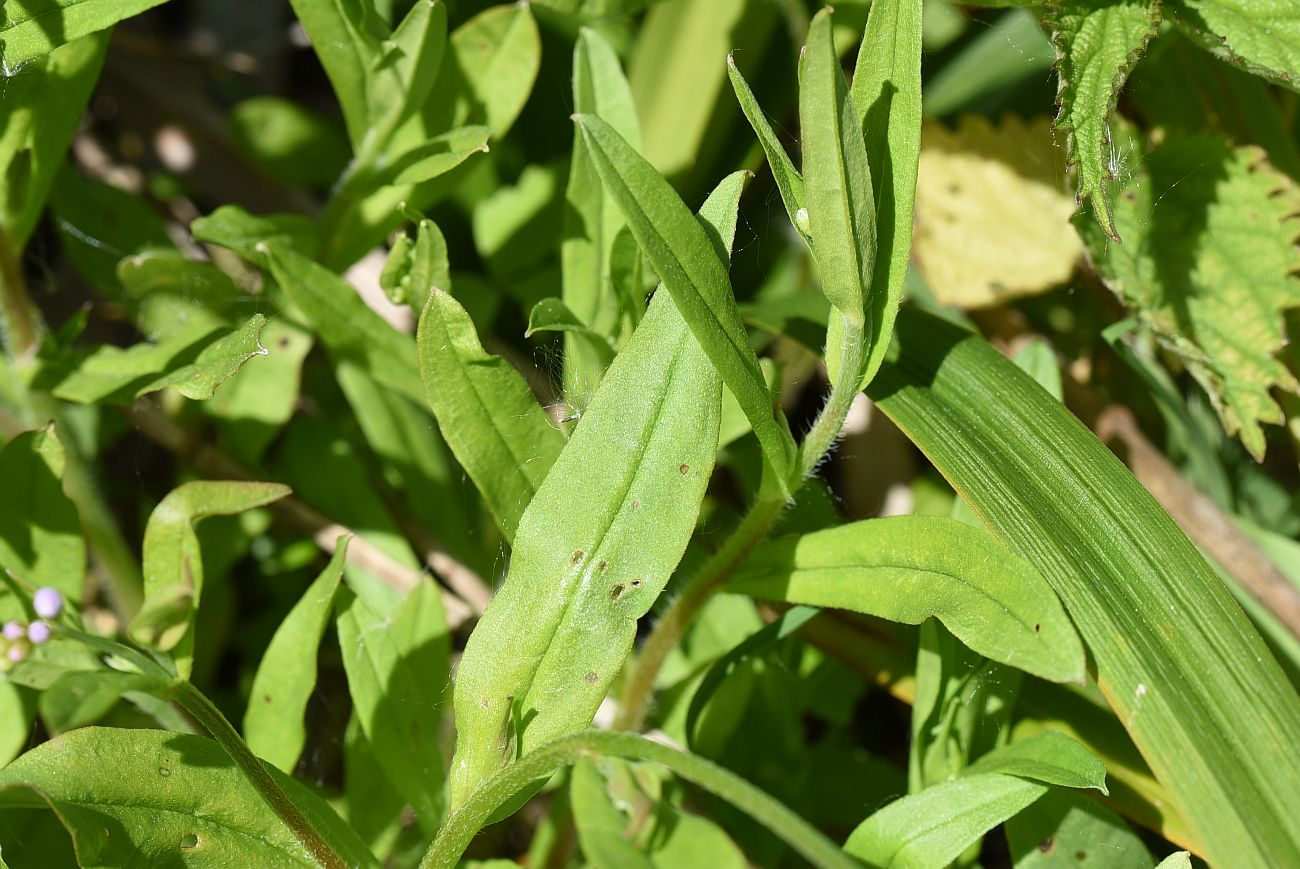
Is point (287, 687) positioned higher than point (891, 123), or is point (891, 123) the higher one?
point (891, 123)

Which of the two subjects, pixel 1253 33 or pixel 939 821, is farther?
pixel 1253 33

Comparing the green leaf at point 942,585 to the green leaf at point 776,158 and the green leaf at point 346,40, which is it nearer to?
the green leaf at point 776,158

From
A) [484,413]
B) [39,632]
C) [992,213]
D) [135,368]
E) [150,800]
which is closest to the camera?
[39,632]

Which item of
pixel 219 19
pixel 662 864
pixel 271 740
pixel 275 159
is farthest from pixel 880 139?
pixel 219 19

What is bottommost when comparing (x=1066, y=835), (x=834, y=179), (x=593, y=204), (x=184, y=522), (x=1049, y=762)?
(x=1066, y=835)

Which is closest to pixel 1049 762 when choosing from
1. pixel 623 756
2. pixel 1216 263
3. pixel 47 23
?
pixel 623 756

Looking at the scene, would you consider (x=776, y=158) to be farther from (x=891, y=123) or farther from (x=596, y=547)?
(x=596, y=547)
